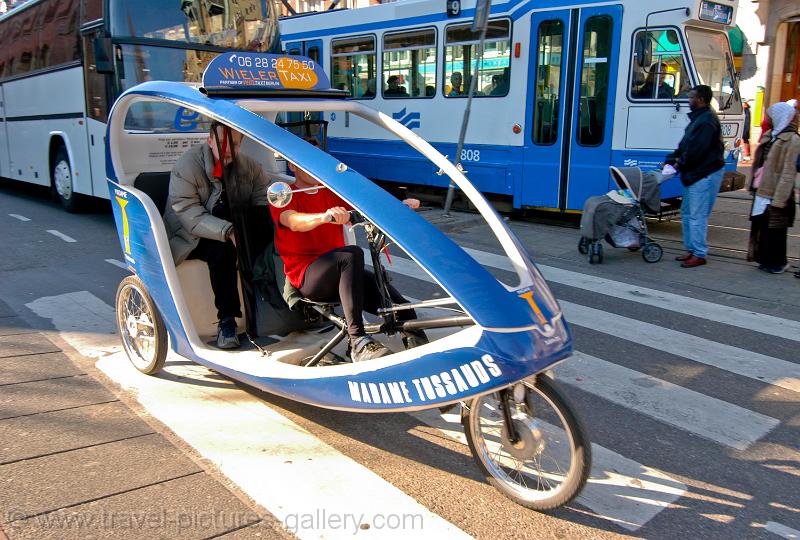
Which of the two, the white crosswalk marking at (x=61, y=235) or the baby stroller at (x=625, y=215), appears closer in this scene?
the baby stroller at (x=625, y=215)

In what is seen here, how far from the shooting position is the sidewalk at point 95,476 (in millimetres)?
2928

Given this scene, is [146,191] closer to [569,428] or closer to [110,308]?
[110,308]

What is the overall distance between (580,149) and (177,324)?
7.52 m

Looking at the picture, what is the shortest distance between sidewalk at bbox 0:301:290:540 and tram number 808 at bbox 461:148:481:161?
8154 mm

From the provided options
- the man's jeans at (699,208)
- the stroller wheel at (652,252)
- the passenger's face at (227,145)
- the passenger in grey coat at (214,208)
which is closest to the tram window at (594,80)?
the man's jeans at (699,208)

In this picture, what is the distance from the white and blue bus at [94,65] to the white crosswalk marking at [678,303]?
4.36 meters

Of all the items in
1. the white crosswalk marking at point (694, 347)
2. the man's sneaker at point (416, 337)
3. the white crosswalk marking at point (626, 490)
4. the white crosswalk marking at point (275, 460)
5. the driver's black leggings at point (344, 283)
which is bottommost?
the white crosswalk marking at point (626, 490)

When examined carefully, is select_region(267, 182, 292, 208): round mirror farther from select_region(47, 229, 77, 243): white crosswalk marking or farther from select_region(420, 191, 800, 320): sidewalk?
select_region(47, 229, 77, 243): white crosswalk marking

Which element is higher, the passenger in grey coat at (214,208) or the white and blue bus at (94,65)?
the white and blue bus at (94,65)

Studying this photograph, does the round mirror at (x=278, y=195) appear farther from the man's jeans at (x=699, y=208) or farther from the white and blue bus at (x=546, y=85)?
the white and blue bus at (x=546, y=85)

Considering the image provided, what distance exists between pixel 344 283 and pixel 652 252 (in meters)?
5.53

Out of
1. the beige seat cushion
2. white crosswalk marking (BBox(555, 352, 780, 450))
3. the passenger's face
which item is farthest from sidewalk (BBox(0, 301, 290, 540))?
white crosswalk marking (BBox(555, 352, 780, 450))

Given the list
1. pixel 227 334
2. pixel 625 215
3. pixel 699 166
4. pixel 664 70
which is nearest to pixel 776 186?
pixel 699 166

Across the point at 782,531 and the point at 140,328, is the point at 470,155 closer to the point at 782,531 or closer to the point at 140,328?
the point at 140,328
